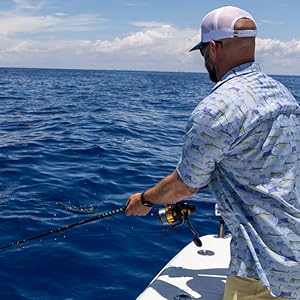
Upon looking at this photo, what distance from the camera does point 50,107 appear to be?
2198 cm

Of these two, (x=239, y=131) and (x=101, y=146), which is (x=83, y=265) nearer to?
(x=239, y=131)

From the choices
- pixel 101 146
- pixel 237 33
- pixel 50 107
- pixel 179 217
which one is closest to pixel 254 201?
pixel 237 33

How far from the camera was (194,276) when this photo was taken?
13.4 feet

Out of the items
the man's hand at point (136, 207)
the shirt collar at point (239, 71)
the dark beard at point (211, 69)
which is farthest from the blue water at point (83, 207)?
the shirt collar at point (239, 71)

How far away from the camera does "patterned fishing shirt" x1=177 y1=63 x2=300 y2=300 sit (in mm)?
2492

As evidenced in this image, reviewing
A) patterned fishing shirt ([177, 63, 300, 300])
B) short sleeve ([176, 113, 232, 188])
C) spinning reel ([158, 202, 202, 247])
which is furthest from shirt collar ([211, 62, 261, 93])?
Result: spinning reel ([158, 202, 202, 247])

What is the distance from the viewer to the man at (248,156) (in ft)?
8.20

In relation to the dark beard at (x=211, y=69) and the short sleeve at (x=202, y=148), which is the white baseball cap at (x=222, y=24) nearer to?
the dark beard at (x=211, y=69)

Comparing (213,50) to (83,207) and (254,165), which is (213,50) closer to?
(254,165)

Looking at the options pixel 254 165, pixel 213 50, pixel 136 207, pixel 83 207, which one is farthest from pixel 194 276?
pixel 83 207

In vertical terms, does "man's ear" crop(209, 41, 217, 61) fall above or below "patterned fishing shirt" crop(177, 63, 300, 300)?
above

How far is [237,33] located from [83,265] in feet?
12.6

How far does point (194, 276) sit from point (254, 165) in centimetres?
185

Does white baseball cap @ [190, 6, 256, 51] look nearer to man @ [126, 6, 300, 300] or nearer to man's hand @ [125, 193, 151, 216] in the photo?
man @ [126, 6, 300, 300]
